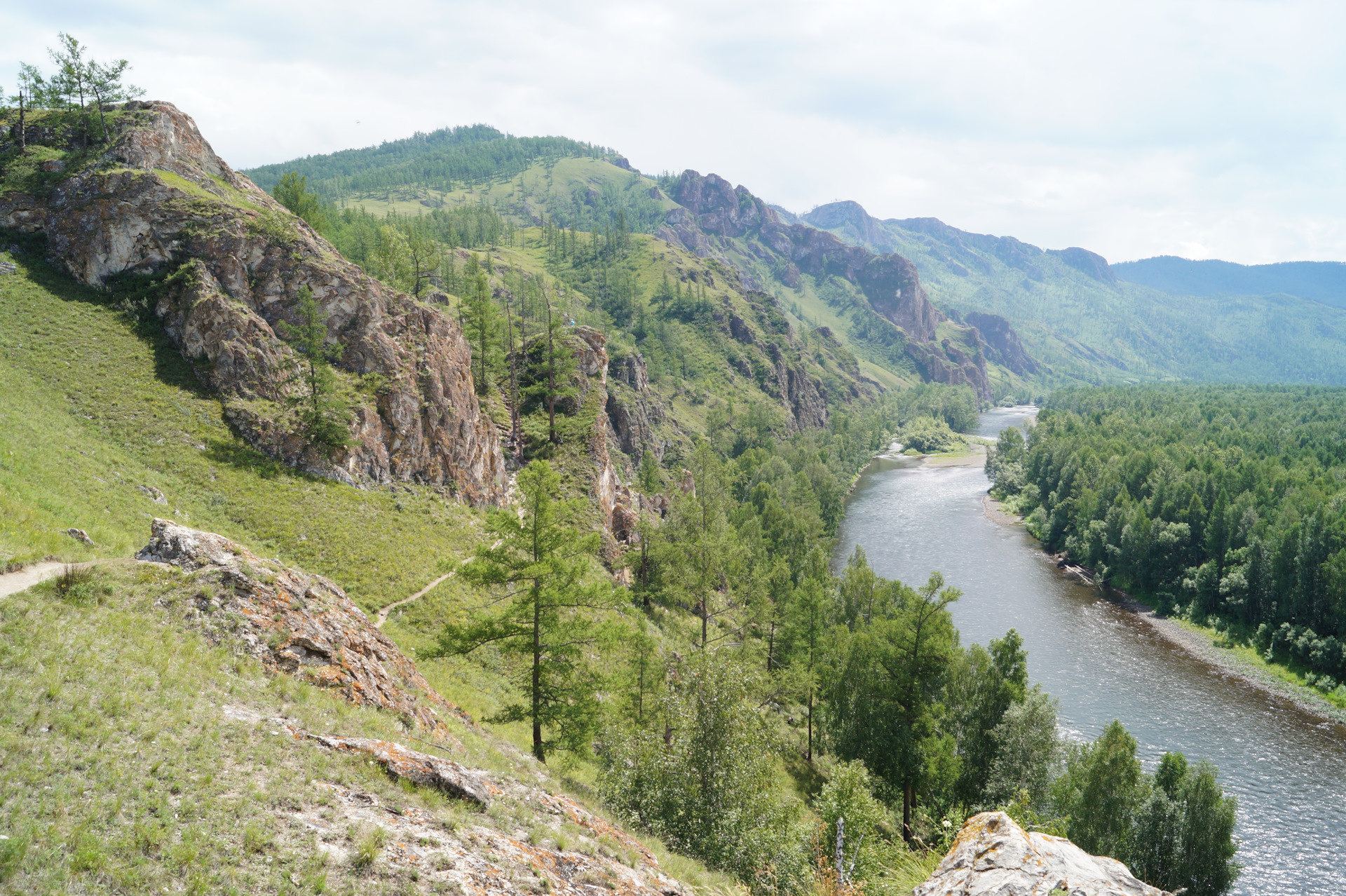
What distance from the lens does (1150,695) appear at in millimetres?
60312

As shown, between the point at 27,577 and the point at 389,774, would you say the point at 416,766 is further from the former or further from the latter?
the point at 27,577

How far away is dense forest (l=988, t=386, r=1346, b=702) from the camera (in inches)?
2736

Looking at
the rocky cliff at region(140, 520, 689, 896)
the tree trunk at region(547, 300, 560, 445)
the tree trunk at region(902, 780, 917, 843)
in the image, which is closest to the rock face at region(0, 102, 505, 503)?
the tree trunk at region(547, 300, 560, 445)

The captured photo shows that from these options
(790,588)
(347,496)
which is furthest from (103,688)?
(790,588)

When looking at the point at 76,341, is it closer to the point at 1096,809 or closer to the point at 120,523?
the point at 120,523

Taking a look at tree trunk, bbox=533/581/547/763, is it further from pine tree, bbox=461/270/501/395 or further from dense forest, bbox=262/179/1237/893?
pine tree, bbox=461/270/501/395

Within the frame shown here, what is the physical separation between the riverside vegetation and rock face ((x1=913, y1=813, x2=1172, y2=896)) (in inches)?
114

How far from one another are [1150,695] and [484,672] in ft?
209

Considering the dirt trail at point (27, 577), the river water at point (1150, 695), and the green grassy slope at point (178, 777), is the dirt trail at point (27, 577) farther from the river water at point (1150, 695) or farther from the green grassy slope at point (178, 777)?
the river water at point (1150, 695)

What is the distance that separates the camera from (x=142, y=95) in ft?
179

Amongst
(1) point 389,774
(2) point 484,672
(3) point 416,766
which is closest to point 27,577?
(1) point 389,774

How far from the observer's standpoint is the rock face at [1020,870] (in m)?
9.41

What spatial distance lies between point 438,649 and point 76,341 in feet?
120

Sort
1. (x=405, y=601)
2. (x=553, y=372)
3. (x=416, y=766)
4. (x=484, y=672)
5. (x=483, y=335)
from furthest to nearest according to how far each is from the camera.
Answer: (x=483, y=335) < (x=553, y=372) < (x=405, y=601) < (x=484, y=672) < (x=416, y=766)
